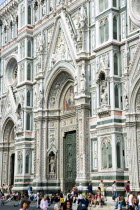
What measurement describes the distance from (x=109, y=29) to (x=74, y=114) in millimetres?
7676

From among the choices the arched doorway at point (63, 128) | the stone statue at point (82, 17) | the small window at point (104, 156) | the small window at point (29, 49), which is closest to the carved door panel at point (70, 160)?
the arched doorway at point (63, 128)

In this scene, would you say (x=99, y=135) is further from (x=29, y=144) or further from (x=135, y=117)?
(x=29, y=144)

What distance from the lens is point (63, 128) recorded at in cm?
3027

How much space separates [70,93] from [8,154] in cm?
1138

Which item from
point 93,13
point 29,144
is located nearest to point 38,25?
point 93,13

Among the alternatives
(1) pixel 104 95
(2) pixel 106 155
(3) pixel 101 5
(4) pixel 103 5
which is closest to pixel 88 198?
(2) pixel 106 155

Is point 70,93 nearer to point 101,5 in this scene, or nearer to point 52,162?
point 52,162

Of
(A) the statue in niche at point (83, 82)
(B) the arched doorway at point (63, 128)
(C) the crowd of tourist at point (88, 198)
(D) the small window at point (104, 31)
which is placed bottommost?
(C) the crowd of tourist at point (88, 198)

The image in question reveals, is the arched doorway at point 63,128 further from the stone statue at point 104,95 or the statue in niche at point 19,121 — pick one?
the stone statue at point 104,95

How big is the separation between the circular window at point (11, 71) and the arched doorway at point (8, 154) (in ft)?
14.0

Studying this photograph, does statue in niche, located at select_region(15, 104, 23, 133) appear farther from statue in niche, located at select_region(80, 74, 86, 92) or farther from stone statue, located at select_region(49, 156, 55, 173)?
statue in niche, located at select_region(80, 74, 86, 92)

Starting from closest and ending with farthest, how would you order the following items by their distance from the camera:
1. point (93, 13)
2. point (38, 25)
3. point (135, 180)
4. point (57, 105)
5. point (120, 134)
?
point (135, 180) < point (120, 134) < point (93, 13) < point (57, 105) < point (38, 25)

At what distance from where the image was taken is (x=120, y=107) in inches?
920

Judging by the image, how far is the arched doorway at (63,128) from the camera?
28828 millimetres
